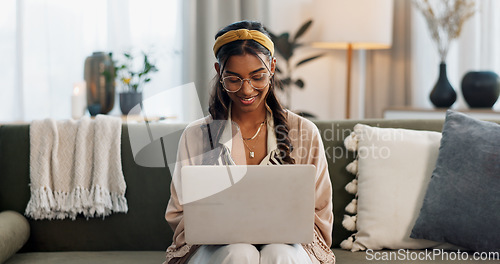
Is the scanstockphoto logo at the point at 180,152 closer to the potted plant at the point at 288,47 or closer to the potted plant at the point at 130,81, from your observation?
the potted plant at the point at 130,81

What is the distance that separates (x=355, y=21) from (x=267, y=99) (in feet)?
6.34

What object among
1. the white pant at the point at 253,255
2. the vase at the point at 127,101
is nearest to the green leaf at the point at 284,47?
the vase at the point at 127,101

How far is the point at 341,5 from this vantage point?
353 centimetres

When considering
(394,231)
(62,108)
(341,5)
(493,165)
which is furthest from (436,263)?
(62,108)

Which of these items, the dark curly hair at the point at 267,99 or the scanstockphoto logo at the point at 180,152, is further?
the dark curly hair at the point at 267,99

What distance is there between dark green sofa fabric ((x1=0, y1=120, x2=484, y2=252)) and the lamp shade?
168cm

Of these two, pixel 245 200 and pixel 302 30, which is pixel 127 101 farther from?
pixel 245 200

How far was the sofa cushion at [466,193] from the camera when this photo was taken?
1.73 meters

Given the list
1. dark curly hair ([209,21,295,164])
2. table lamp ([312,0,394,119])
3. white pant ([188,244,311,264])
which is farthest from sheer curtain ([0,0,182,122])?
white pant ([188,244,311,264])

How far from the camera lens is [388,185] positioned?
6.22ft

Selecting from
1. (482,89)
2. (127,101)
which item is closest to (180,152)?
(127,101)

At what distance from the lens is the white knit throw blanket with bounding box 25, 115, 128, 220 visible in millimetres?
1930

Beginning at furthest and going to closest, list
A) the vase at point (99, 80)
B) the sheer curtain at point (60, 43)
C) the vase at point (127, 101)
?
the sheer curtain at point (60, 43) → the vase at point (127, 101) → the vase at point (99, 80)

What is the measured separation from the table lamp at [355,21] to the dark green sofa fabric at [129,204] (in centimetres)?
168
